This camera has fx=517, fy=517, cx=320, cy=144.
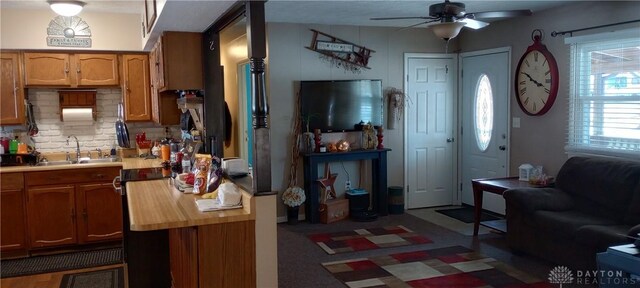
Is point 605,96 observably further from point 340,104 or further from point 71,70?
point 71,70

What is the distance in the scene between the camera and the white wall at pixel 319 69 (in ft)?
19.3

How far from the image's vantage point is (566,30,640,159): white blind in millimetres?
4504

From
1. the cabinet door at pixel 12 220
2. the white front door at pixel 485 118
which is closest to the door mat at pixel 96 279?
the cabinet door at pixel 12 220

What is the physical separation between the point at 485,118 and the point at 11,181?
5159 millimetres

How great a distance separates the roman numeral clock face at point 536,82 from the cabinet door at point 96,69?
14.3 feet

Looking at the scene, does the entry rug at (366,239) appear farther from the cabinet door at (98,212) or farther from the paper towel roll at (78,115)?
the paper towel roll at (78,115)

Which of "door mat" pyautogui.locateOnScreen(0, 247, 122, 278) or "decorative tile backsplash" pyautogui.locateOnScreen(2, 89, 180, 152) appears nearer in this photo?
"door mat" pyautogui.locateOnScreen(0, 247, 122, 278)

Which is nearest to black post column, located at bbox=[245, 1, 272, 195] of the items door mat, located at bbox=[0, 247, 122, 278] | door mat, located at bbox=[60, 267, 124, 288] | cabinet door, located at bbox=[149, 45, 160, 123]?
door mat, located at bbox=[60, 267, 124, 288]

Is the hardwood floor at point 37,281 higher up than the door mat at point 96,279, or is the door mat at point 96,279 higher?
the door mat at point 96,279

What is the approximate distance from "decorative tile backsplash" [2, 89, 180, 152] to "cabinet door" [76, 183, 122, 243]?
76 centimetres

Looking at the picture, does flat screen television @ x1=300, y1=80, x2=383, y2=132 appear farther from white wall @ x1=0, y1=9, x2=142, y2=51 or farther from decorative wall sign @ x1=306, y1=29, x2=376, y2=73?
white wall @ x1=0, y1=9, x2=142, y2=51

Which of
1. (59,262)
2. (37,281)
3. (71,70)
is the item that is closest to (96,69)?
(71,70)

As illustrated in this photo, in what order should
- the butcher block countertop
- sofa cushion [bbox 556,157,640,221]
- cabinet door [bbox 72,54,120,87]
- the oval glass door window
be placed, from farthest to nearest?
the oval glass door window, cabinet door [bbox 72,54,120,87], sofa cushion [bbox 556,157,640,221], the butcher block countertop

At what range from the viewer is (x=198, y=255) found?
2.76 metres
